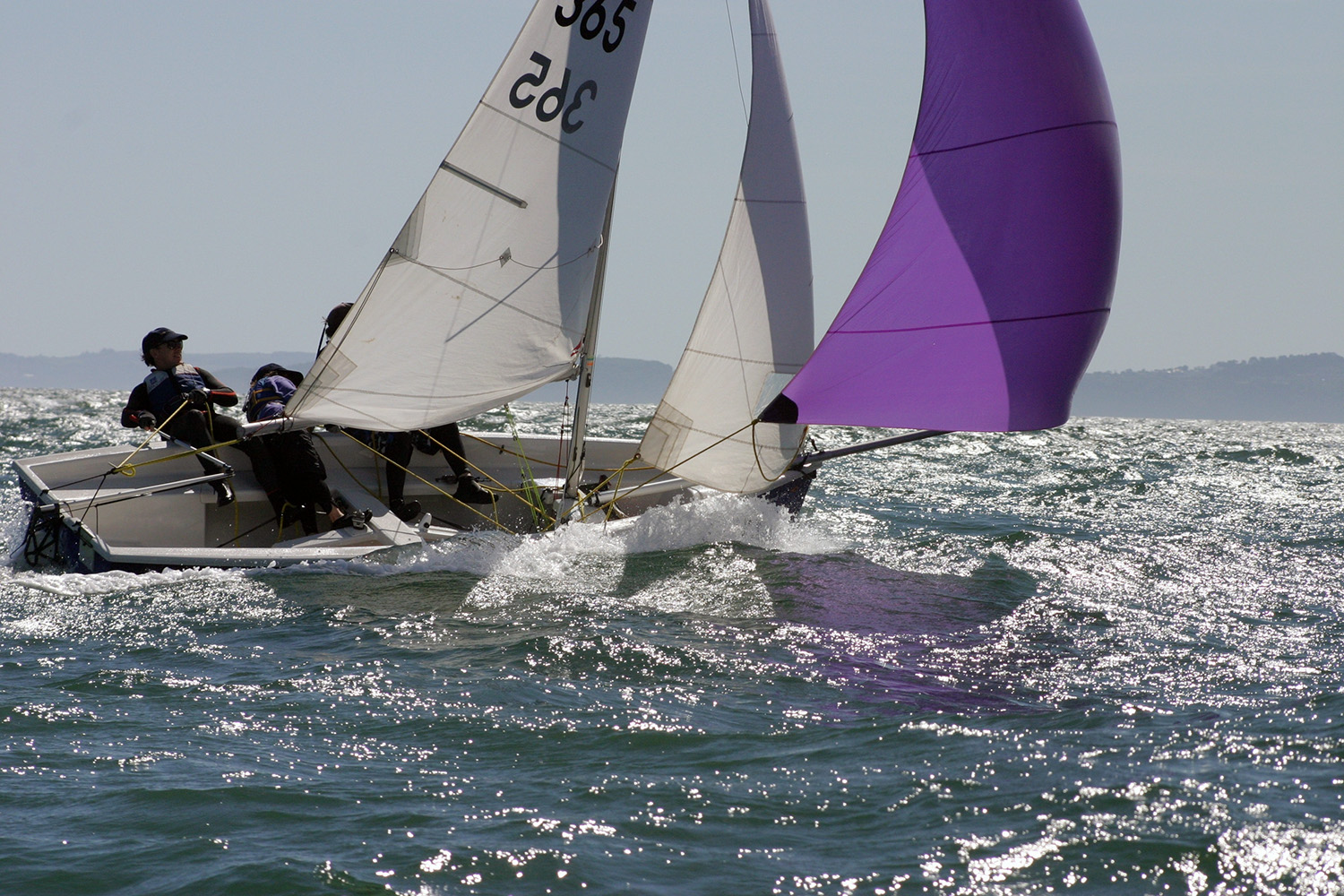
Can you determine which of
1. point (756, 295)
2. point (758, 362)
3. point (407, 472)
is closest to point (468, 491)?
point (407, 472)

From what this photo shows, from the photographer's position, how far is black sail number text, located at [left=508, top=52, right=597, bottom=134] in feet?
23.4

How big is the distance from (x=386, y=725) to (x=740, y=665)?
1.58m

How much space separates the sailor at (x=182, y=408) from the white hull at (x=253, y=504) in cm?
19

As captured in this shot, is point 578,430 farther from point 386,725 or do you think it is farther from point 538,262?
point 386,725

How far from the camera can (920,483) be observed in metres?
14.7

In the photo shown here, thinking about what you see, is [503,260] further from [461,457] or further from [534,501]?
[534,501]

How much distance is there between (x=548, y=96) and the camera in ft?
23.6

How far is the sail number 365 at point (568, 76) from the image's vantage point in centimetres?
713

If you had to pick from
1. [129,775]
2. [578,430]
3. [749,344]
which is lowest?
[129,775]

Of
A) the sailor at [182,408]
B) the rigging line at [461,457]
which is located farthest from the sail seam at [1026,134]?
the sailor at [182,408]

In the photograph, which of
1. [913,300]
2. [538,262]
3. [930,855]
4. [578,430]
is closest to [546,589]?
[578,430]

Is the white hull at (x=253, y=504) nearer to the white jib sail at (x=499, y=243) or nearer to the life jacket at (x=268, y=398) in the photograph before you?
the life jacket at (x=268, y=398)

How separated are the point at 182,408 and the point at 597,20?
3511 mm

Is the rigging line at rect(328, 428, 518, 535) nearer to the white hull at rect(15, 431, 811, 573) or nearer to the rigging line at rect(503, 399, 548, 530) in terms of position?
the white hull at rect(15, 431, 811, 573)
